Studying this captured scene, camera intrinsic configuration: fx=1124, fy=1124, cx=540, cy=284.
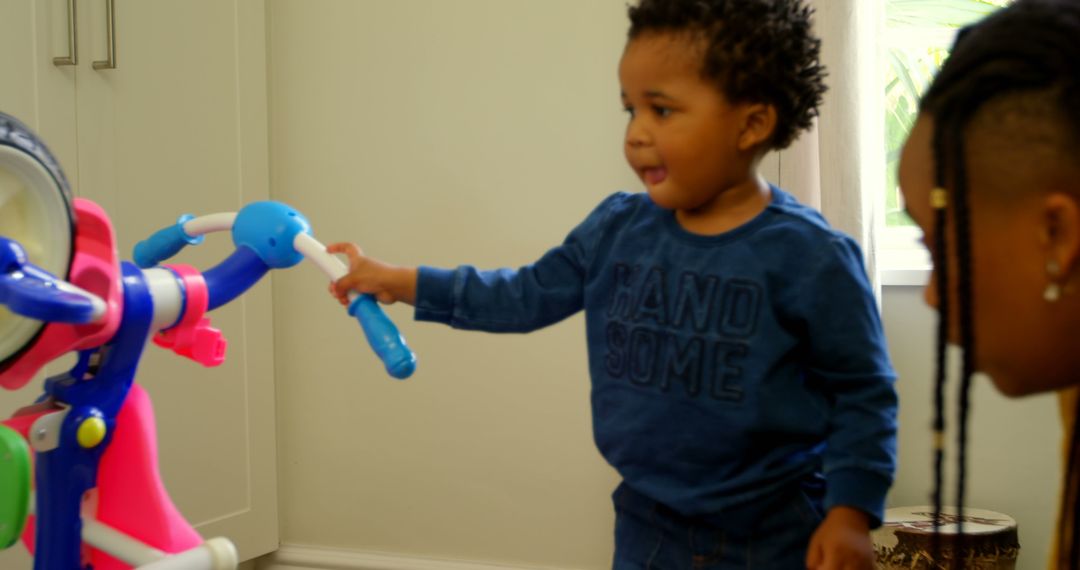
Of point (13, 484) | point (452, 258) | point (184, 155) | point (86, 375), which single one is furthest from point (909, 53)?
point (13, 484)

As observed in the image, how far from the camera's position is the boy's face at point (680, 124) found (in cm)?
116

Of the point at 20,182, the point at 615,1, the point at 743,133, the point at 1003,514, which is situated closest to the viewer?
the point at 20,182

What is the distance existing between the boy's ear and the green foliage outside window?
46.4 inches

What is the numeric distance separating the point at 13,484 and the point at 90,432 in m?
0.08

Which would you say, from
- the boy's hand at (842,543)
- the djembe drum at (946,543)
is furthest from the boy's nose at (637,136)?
the djembe drum at (946,543)

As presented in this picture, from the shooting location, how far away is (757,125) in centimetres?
119

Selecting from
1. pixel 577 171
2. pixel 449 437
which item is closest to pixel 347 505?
pixel 449 437

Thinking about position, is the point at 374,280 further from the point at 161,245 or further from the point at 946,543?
the point at 946,543

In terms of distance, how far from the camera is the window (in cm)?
226

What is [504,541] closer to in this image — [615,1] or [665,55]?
[615,1]

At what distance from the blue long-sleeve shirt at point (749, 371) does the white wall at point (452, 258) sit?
1.02 metres

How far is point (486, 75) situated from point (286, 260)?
1111 mm

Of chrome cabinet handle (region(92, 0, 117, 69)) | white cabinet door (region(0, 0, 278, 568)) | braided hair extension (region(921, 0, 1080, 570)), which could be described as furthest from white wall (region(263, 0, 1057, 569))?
braided hair extension (region(921, 0, 1080, 570))

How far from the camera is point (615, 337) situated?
1.21 metres
